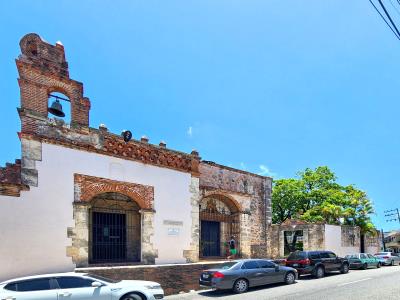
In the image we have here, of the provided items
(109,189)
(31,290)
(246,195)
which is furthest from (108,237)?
(246,195)

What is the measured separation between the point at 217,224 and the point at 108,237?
7.45m

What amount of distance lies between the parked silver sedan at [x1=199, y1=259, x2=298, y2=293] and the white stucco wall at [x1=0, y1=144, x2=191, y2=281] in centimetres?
290

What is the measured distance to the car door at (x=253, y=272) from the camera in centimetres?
1423

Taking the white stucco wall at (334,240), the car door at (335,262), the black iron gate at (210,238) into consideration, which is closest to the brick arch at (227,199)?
the black iron gate at (210,238)

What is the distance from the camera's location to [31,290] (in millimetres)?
8812

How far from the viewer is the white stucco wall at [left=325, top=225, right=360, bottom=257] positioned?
25.9m

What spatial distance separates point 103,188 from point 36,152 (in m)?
2.89

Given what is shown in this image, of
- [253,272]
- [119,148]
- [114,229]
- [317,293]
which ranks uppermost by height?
[119,148]

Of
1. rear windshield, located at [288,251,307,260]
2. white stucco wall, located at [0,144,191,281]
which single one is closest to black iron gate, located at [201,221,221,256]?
rear windshield, located at [288,251,307,260]

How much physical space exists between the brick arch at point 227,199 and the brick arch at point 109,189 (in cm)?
470

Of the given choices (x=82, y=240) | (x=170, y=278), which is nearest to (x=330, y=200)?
Result: (x=170, y=278)

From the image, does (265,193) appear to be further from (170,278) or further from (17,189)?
(17,189)

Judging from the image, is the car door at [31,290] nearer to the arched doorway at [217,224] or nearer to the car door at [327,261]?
the arched doorway at [217,224]

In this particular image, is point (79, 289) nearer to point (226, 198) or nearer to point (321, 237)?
point (226, 198)
